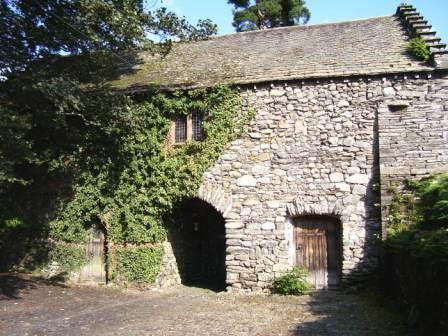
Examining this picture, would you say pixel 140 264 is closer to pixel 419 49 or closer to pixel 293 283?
pixel 293 283

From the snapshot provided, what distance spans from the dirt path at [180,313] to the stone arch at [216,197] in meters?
2.22

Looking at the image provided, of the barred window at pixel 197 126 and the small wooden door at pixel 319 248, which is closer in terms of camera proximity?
the small wooden door at pixel 319 248

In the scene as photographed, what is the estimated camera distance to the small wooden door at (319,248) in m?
11.5

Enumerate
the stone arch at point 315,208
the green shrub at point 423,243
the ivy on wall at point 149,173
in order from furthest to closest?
the ivy on wall at point 149,173
the stone arch at point 315,208
the green shrub at point 423,243

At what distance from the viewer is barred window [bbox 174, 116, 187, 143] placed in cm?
1255

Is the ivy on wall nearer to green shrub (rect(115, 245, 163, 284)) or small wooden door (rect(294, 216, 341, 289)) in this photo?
green shrub (rect(115, 245, 163, 284))

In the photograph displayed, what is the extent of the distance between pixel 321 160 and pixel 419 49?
3.84 m

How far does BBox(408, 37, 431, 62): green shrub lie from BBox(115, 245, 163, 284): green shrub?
8558mm

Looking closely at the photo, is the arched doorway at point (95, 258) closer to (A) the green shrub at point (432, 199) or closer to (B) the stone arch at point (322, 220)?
(B) the stone arch at point (322, 220)

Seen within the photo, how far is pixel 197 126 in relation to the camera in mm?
12430

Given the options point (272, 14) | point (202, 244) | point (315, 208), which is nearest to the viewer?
point (315, 208)

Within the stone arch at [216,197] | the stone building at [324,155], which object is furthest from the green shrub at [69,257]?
the stone arch at [216,197]

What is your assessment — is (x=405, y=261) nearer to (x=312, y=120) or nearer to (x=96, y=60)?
(x=312, y=120)

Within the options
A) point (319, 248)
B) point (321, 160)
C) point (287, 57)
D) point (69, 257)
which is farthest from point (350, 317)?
point (69, 257)
